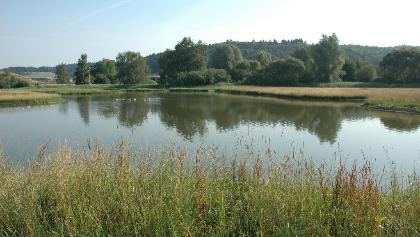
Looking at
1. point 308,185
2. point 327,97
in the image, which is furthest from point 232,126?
point 327,97

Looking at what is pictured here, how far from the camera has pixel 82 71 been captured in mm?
120625

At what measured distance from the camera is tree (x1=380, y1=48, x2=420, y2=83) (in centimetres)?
7562

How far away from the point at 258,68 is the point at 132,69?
103 ft

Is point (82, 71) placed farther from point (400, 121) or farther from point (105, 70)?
point (400, 121)

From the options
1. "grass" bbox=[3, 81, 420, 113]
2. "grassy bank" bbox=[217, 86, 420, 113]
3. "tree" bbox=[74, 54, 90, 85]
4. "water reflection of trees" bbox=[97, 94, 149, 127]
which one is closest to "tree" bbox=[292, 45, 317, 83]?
"grass" bbox=[3, 81, 420, 113]

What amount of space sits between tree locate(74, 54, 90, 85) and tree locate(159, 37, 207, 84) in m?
25.1

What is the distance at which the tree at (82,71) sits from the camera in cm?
11901

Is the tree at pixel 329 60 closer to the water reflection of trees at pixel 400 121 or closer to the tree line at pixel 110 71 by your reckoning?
the tree line at pixel 110 71

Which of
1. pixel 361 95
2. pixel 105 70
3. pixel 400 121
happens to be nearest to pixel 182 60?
pixel 105 70

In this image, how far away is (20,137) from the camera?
24297 mm

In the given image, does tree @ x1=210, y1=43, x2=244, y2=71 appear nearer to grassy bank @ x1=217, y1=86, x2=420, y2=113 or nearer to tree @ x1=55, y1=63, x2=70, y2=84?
grassy bank @ x1=217, y1=86, x2=420, y2=113

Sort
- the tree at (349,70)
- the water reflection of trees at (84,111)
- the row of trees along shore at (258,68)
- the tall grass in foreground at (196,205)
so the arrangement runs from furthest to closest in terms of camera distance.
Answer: the tree at (349,70) → the row of trees along shore at (258,68) → the water reflection of trees at (84,111) → the tall grass in foreground at (196,205)

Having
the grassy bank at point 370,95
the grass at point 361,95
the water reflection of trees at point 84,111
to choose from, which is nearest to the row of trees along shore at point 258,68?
the grass at point 361,95

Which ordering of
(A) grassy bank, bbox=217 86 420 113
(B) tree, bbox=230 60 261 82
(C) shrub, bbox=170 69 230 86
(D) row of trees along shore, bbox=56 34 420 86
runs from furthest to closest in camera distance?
(B) tree, bbox=230 60 261 82 → (C) shrub, bbox=170 69 230 86 → (D) row of trees along shore, bbox=56 34 420 86 → (A) grassy bank, bbox=217 86 420 113
